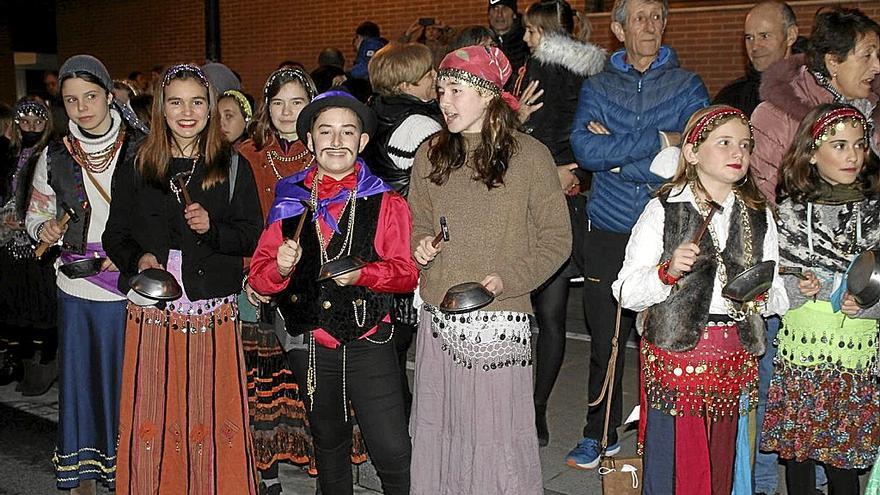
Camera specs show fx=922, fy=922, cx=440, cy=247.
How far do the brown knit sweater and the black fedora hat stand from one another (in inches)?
16.4

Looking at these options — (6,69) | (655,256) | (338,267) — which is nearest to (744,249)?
(655,256)

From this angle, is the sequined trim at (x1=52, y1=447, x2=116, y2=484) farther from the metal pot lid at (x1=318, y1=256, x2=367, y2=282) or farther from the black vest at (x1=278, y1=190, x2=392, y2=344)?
the metal pot lid at (x1=318, y1=256, x2=367, y2=282)

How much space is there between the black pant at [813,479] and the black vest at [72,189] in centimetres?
330

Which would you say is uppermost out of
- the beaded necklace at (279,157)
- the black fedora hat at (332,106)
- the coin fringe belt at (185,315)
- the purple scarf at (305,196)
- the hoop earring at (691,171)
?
the black fedora hat at (332,106)

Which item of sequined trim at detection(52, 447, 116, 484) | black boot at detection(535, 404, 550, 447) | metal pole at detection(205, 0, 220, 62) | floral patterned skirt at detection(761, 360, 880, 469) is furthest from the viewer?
metal pole at detection(205, 0, 220, 62)

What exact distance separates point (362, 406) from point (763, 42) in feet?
9.61

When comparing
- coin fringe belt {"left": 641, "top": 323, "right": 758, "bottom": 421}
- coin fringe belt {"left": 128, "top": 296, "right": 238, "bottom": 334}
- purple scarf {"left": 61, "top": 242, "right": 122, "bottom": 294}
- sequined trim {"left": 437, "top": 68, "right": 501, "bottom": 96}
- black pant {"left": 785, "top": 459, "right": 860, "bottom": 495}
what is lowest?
black pant {"left": 785, "top": 459, "right": 860, "bottom": 495}

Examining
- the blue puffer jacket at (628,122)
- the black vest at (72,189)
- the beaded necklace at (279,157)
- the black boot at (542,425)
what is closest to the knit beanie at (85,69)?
the black vest at (72,189)

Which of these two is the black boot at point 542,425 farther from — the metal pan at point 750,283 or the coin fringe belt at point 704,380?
the metal pan at point 750,283

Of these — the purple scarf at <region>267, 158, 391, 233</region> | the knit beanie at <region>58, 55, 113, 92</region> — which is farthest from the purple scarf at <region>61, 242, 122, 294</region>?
the purple scarf at <region>267, 158, 391, 233</region>

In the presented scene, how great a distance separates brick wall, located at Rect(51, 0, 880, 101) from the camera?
34.6 ft

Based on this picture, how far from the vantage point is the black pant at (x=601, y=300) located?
14.7 ft

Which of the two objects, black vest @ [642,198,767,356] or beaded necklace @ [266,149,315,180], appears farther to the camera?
beaded necklace @ [266,149,315,180]

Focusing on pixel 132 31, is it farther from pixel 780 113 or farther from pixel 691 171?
pixel 691 171
